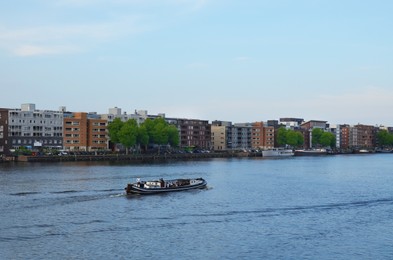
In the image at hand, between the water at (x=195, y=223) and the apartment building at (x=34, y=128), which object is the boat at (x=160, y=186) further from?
the apartment building at (x=34, y=128)

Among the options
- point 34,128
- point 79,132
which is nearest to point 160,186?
point 34,128

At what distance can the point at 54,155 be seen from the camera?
173000 millimetres

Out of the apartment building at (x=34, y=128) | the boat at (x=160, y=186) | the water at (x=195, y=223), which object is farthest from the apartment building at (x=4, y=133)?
the boat at (x=160, y=186)

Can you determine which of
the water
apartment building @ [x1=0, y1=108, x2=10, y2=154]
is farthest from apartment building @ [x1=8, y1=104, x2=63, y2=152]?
the water

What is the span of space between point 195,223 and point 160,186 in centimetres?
2578

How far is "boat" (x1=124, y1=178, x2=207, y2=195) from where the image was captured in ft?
261

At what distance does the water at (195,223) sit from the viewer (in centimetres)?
4612

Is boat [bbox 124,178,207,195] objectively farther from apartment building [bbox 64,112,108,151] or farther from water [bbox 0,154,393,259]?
apartment building [bbox 64,112,108,151]

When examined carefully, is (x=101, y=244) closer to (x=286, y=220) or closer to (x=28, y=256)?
(x=28, y=256)

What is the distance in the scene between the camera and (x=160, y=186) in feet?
271

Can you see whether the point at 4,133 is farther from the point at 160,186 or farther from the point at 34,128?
the point at 160,186

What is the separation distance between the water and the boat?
160cm

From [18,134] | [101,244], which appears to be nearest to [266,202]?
[101,244]

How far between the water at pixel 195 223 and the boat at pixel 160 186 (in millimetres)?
1596
